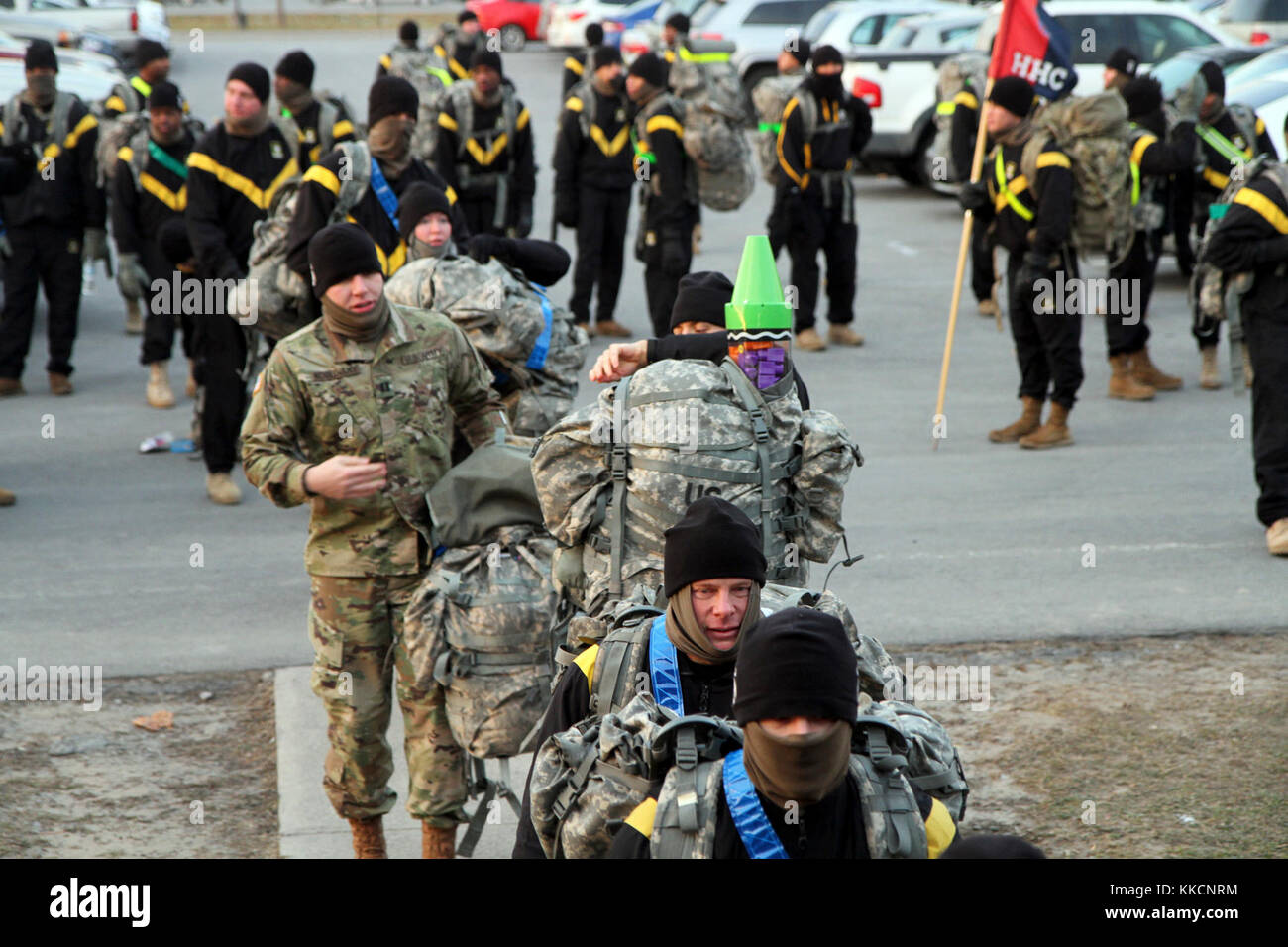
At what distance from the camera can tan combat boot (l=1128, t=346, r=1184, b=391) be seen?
38.5 feet

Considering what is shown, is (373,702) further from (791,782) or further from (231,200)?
(231,200)

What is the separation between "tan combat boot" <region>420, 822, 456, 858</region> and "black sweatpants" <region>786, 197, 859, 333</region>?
27.0ft

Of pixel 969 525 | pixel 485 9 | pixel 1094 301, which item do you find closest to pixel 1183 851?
pixel 969 525

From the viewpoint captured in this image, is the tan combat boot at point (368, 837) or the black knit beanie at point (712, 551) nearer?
the black knit beanie at point (712, 551)

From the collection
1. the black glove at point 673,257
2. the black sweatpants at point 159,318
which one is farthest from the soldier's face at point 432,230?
the black glove at point 673,257

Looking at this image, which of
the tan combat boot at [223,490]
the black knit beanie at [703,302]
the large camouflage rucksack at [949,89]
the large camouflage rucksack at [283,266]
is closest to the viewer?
the black knit beanie at [703,302]

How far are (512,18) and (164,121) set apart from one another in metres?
23.6

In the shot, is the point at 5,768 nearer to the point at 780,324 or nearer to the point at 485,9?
the point at 780,324

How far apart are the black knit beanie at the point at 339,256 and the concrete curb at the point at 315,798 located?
1.97 metres

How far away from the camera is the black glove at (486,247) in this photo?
21.1 ft

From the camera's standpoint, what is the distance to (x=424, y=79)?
1778 centimetres

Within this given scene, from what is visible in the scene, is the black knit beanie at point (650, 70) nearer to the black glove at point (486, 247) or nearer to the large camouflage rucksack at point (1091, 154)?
the large camouflage rucksack at point (1091, 154)

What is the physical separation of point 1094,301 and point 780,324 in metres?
9.29

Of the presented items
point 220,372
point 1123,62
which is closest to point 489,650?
point 220,372
